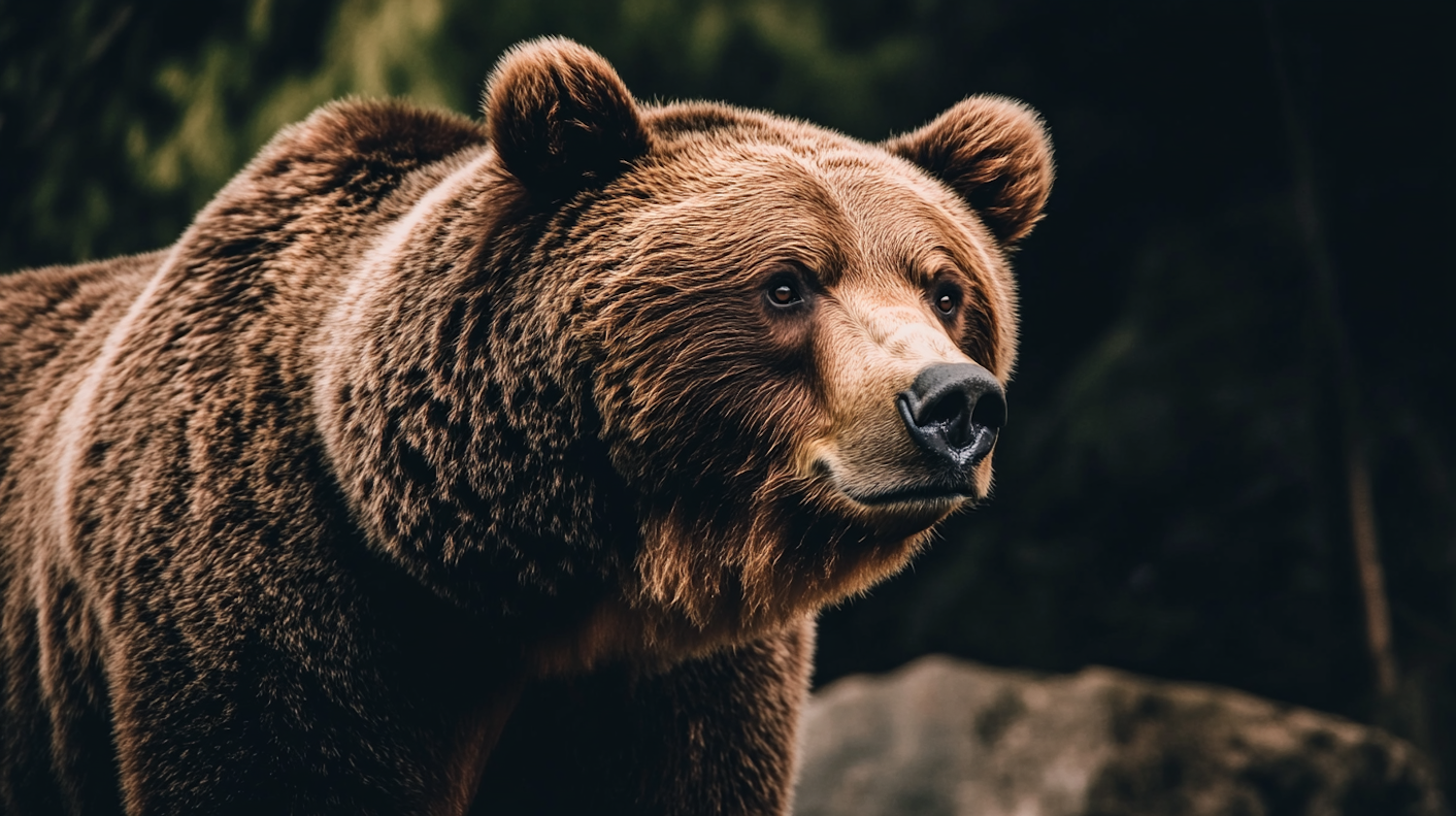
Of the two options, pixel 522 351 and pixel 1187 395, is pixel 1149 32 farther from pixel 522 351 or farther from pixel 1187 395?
pixel 522 351

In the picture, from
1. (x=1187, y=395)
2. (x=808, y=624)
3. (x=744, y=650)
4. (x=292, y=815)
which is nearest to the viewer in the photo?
(x=292, y=815)

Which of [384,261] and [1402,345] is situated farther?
[1402,345]

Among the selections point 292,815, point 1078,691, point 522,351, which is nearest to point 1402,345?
point 1078,691

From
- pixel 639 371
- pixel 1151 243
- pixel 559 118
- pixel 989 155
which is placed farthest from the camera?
pixel 1151 243

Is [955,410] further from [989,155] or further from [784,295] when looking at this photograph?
[989,155]

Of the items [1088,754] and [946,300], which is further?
[1088,754]

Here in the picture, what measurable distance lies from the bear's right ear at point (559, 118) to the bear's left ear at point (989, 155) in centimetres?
78

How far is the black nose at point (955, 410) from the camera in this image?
98.2 inches

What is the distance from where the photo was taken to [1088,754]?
6340mm

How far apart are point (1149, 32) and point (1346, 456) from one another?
8.28 feet

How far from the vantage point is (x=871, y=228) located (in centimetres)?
290

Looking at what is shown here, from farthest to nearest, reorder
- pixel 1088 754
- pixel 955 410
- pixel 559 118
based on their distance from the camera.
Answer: pixel 1088 754 < pixel 559 118 < pixel 955 410

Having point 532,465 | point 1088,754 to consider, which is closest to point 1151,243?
point 1088,754

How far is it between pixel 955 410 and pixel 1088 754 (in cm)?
432
